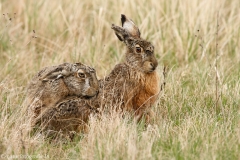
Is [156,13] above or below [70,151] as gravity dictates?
above

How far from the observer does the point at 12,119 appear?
20.6ft

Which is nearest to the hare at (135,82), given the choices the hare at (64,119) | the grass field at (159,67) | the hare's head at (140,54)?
the hare's head at (140,54)

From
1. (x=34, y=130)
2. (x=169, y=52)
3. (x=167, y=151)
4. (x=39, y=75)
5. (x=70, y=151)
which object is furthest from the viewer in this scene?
(x=169, y=52)

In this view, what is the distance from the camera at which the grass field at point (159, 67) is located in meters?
5.73

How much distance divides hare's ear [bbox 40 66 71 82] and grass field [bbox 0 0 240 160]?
0.35 m

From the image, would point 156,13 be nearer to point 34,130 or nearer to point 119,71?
point 119,71

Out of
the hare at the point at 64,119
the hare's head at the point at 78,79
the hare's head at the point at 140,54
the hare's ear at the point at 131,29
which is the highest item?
the hare's ear at the point at 131,29

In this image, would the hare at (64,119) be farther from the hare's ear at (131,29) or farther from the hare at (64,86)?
the hare's ear at (131,29)

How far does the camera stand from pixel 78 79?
6.54 meters

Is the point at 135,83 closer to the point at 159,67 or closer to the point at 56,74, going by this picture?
the point at 56,74

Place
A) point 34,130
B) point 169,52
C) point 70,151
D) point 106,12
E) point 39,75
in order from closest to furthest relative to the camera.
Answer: point 70,151, point 34,130, point 39,75, point 169,52, point 106,12

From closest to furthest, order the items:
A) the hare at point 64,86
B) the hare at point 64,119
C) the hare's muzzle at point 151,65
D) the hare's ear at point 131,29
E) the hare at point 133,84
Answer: the hare at point 64,119
the hare at point 64,86
the hare at point 133,84
the hare's muzzle at point 151,65
the hare's ear at point 131,29

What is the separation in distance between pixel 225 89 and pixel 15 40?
135 inches

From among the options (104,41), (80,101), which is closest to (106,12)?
(104,41)
